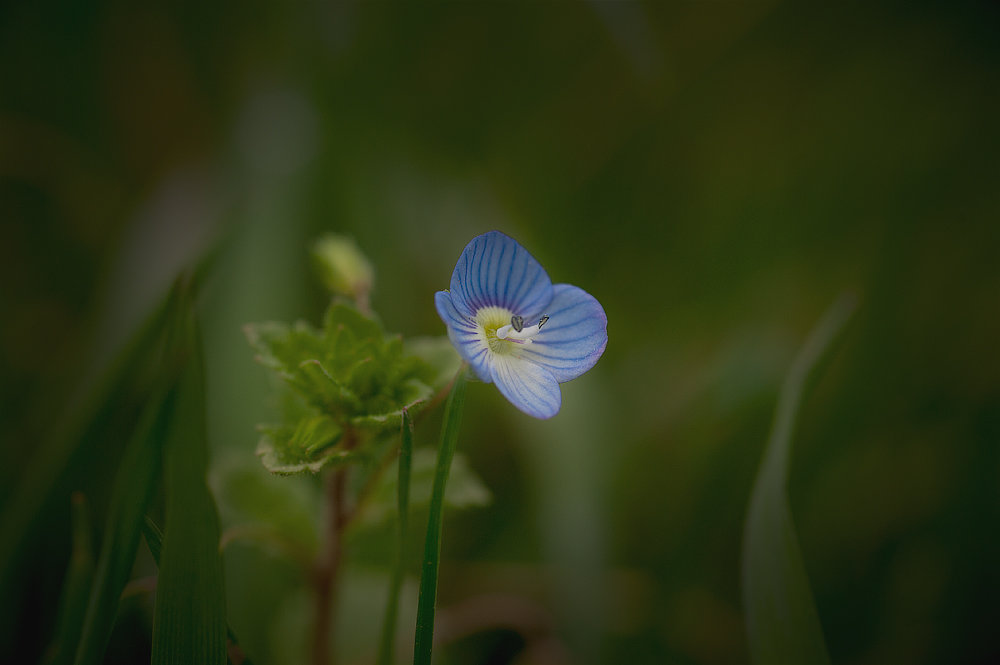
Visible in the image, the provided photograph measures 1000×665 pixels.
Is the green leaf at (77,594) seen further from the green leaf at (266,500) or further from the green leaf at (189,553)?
the green leaf at (266,500)

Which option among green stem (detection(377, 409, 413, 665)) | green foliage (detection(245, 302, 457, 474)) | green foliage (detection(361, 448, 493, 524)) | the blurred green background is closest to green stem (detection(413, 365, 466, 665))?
green stem (detection(377, 409, 413, 665))

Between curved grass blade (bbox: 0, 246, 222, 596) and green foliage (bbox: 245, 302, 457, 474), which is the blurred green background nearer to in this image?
curved grass blade (bbox: 0, 246, 222, 596)

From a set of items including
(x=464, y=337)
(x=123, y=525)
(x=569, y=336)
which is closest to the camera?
(x=123, y=525)

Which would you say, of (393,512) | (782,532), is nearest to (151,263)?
(393,512)

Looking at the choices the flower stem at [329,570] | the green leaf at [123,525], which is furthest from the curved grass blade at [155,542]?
the flower stem at [329,570]

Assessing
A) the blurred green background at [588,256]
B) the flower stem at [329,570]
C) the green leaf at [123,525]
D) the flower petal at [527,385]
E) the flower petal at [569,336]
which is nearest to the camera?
the green leaf at [123,525]

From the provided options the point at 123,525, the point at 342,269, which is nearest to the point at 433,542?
the point at 123,525

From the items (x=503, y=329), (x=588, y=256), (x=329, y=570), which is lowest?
(x=329, y=570)

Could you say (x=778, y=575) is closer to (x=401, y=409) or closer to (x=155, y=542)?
(x=401, y=409)
